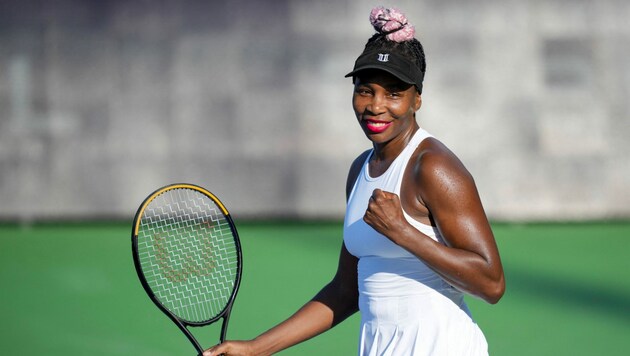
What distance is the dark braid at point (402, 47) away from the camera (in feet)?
7.86

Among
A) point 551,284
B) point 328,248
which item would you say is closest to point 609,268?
point 551,284

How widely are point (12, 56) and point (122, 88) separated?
1005mm

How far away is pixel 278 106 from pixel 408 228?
6837mm

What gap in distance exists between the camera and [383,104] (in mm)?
2381

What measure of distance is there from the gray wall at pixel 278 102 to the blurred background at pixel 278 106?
0.04ft

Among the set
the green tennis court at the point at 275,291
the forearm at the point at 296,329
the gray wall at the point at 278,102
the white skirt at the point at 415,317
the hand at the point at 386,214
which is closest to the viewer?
the hand at the point at 386,214

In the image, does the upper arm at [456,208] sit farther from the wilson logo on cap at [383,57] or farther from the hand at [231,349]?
the hand at [231,349]

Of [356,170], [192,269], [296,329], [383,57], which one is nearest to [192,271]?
[192,269]

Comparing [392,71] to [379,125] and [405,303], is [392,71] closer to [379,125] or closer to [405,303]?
[379,125]

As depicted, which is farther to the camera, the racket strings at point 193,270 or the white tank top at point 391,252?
the racket strings at point 193,270

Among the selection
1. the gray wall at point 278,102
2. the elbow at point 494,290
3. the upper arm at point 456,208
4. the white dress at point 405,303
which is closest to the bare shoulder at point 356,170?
the white dress at point 405,303

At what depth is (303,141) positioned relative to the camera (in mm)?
8938

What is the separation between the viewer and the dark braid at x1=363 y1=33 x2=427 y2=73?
239 cm

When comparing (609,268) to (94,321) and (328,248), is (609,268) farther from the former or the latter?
(94,321)
